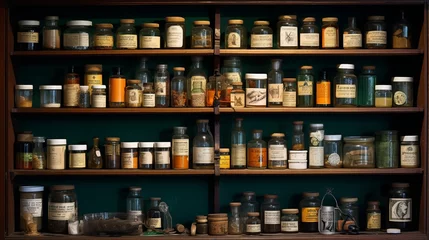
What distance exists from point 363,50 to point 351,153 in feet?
1.69

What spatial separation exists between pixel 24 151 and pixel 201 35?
1.05 m

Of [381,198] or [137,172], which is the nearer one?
[137,172]

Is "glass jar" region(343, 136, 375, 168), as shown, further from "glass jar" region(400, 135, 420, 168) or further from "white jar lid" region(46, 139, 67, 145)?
"white jar lid" region(46, 139, 67, 145)

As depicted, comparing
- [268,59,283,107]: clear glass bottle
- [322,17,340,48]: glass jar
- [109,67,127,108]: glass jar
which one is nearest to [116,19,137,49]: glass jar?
[109,67,127,108]: glass jar

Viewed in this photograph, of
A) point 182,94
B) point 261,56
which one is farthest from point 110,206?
point 261,56

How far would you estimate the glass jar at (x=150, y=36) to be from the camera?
3.68 meters

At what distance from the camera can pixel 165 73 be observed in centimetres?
375

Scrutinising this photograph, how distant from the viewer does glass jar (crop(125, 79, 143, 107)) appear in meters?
3.67

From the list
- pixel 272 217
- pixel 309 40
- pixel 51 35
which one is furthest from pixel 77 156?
pixel 309 40

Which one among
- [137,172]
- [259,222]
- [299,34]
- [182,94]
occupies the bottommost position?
[259,222]

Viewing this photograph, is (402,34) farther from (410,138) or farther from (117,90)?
(117,90)

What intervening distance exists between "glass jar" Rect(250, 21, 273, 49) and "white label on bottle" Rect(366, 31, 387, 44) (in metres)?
0.49

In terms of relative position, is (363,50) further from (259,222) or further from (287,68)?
(259,222)

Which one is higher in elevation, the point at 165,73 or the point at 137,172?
the point at 165,73
